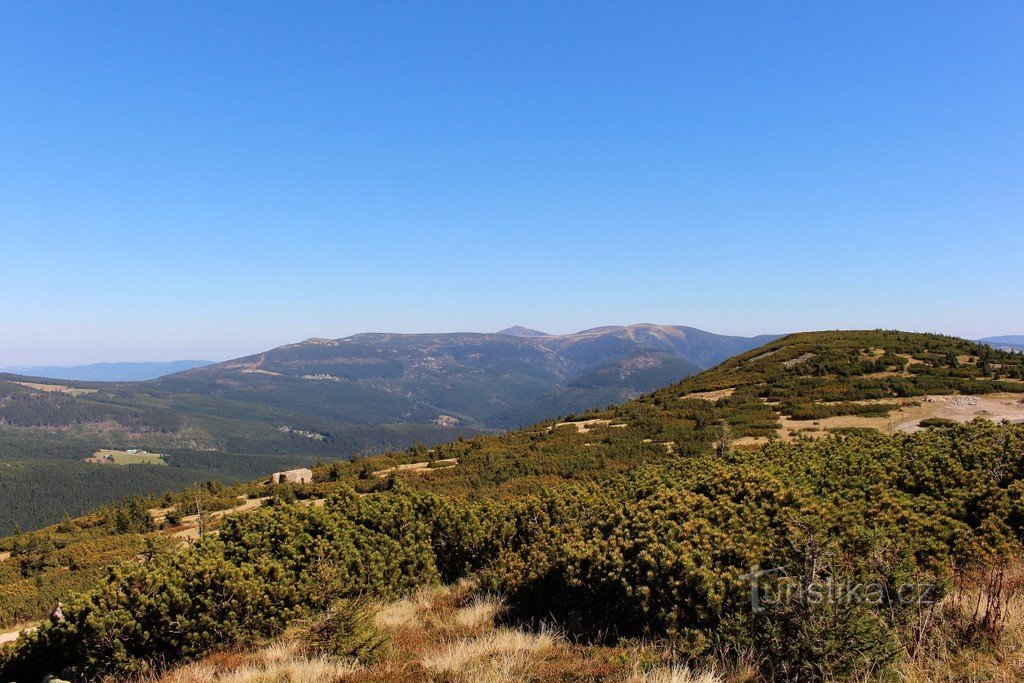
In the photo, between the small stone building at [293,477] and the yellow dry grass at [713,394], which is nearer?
the small stone building at [293,477]

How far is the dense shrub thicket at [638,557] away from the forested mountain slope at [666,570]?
0.03m

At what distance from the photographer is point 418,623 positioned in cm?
736

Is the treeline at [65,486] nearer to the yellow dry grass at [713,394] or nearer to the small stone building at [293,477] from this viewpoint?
the small stone building at [293,477]

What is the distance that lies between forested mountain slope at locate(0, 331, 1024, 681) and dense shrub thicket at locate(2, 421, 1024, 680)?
0.03 meters

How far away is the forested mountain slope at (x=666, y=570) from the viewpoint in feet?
15.0

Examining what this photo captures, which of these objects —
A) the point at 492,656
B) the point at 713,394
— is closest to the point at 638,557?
the point at 492,656

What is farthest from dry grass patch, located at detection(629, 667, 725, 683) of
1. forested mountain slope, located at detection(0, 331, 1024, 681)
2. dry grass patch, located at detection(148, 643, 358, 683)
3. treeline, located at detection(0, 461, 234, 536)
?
treeline, located at detection(0, 461, 234, 536)

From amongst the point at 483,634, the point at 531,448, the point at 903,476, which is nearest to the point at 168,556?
the point at 483,634

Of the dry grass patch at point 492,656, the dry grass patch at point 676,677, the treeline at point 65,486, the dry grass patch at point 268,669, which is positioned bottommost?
the treeline at point 65,486

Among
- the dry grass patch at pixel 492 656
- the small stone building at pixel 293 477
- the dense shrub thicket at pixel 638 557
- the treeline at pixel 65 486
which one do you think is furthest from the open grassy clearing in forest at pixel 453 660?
the treeline at pixel 65 486

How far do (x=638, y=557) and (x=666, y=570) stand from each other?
0.42 metres

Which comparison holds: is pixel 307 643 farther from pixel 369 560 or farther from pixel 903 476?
pixel 903 476

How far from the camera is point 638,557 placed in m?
5.95

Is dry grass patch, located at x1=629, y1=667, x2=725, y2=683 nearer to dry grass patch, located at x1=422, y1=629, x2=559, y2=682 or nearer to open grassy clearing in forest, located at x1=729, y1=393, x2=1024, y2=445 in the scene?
dry grass patch, located at x1=422, y1=629, x2=559, y2=682
